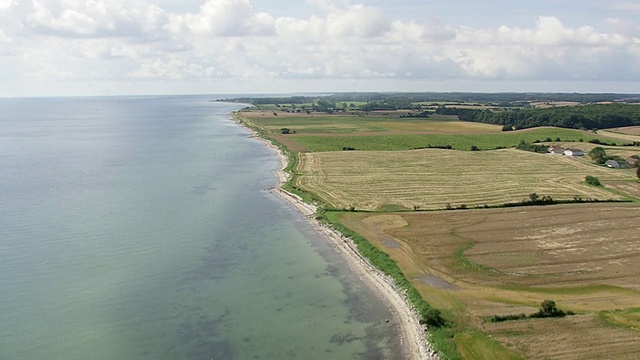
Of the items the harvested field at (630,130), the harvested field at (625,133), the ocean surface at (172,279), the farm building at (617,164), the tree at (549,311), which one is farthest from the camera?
the harvested field at (630,130)

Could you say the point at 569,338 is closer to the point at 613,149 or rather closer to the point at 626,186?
the point at 626,186

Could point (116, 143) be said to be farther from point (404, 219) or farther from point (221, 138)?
point (404, 219)

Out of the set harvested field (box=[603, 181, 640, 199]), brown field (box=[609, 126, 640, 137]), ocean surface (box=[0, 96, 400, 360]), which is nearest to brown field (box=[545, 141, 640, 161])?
Result: harvested field (box=[603, 181, 640, 199])

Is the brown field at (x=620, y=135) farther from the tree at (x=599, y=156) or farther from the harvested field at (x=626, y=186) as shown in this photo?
the harvested field at (x=626, y=186)

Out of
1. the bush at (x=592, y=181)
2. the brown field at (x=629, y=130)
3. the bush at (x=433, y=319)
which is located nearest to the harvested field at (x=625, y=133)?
the brown field at (x=629, y=130)

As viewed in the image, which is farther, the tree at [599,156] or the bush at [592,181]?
the tree at [599,156]
